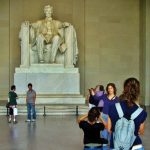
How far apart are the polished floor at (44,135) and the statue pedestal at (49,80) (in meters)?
3.55

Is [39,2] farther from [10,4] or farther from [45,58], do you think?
[45,58]

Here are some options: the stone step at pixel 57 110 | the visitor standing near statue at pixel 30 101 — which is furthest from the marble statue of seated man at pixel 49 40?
the visitor standing near statue at pixel 30 101

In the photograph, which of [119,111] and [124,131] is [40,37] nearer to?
[119,111]

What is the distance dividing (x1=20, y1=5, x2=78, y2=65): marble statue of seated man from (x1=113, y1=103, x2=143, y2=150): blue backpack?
12620 mm

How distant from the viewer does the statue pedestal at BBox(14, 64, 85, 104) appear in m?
16.7

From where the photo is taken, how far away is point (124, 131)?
4.22 metres

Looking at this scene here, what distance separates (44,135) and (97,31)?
10253 millimetres

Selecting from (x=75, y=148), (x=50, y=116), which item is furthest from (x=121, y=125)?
(x=50, y=116)

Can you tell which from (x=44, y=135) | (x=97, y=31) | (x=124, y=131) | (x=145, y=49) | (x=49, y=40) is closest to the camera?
(x=124, y=131)

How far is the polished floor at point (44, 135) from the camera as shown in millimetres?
8414

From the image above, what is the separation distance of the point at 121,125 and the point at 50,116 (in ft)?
32.4

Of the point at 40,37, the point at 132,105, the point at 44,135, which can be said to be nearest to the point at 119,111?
the point at 132,105

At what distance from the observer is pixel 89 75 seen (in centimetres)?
1947

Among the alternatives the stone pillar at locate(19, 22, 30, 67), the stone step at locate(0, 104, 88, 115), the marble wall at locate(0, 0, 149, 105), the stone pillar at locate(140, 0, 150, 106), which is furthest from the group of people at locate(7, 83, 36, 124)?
the stone pillar at locate(140, 0, 150, 106)
